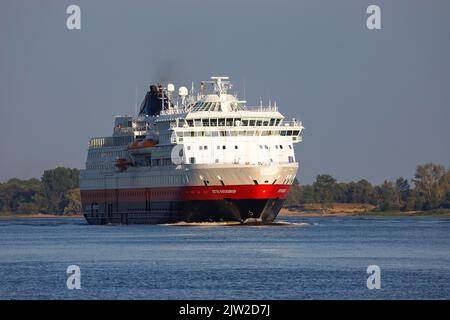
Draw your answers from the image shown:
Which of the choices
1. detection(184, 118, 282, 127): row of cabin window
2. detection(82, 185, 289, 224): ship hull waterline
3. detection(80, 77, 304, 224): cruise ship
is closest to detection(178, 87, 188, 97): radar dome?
detection(80, 77, 304, 224): cruise ship

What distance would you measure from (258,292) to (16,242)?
Answer: 4463 centimetres

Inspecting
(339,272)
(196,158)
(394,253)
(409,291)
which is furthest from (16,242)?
(409,291)

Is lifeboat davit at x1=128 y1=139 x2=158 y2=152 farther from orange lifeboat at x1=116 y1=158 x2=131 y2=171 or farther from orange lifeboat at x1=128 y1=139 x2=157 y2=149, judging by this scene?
orange lifeboat at x1=116 y1=158 x2=131 y2=171

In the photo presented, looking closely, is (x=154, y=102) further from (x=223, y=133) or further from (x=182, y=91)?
(x=223, y=133)

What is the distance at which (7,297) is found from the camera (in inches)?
2511

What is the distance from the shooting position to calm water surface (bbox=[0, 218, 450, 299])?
64.6m

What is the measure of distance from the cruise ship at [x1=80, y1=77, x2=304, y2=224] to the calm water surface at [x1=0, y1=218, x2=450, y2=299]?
3.97 meters

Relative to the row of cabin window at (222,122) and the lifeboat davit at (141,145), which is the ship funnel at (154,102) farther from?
the row of cabin window at (222,122)

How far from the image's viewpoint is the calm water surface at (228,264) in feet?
212

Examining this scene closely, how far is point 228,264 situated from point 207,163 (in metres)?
41.8

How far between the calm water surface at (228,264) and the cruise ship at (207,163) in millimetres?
3967

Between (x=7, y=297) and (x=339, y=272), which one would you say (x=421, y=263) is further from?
(x=7, y=297)

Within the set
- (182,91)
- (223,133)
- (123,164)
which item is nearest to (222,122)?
(223,133)

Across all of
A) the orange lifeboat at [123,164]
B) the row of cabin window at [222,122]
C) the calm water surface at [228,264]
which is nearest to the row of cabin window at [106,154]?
the orange lifeboat at [123,164]
